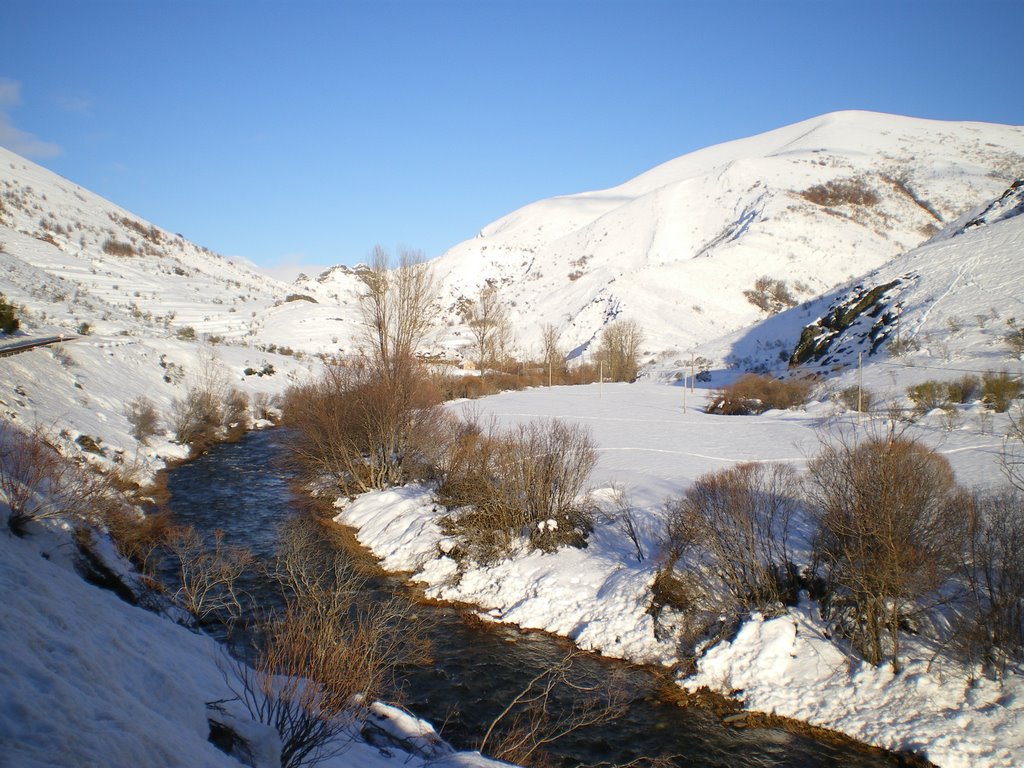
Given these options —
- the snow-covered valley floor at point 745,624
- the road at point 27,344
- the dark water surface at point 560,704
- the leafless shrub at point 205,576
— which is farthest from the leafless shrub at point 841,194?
the leafless shrub at point 205,576

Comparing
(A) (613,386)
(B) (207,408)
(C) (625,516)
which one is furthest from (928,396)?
(B) (207,408)

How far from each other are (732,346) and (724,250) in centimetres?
2966

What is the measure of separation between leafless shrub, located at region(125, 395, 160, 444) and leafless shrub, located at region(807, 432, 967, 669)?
23.9 m

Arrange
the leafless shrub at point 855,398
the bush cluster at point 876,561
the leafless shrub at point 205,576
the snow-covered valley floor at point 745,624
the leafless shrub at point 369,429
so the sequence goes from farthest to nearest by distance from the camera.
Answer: the leafless shrub at point 855,398
the leafless shrub at point 369,429
the leafless shrub at point 205,576
the bush cluster at point 876,561
the snow-covered valley floor at point 745,624

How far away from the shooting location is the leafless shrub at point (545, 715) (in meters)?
8.22

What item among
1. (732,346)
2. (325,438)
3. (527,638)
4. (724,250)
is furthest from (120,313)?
(724,250)

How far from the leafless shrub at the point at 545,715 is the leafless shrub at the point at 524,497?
4.23 metres

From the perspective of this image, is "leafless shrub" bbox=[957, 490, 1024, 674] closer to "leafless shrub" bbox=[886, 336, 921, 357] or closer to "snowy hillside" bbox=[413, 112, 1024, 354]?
"leafless shrub" bbox=[886, 336, 921, 357]

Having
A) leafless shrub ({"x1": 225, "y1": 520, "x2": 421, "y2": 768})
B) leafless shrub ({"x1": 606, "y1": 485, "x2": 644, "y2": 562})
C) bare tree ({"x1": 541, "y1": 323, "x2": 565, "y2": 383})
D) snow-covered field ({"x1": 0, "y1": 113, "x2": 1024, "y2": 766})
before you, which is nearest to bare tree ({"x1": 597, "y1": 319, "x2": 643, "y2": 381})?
snow-covered field ({"x1": 0, "y1": 113, "x2": 1024, "y2": 766})

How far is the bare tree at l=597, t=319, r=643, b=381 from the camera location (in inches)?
2334

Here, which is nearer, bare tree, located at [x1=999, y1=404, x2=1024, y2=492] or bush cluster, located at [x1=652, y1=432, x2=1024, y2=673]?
bush cluster, located at [x1=652, y1=432, x2=1024, y2=673]

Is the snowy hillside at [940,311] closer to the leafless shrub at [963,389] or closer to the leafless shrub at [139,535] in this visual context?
the leafless shrub at [963,389]

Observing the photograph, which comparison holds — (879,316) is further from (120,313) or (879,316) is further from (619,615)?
(120,313)

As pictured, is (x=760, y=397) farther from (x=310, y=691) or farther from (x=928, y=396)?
(x=310, y=691)
